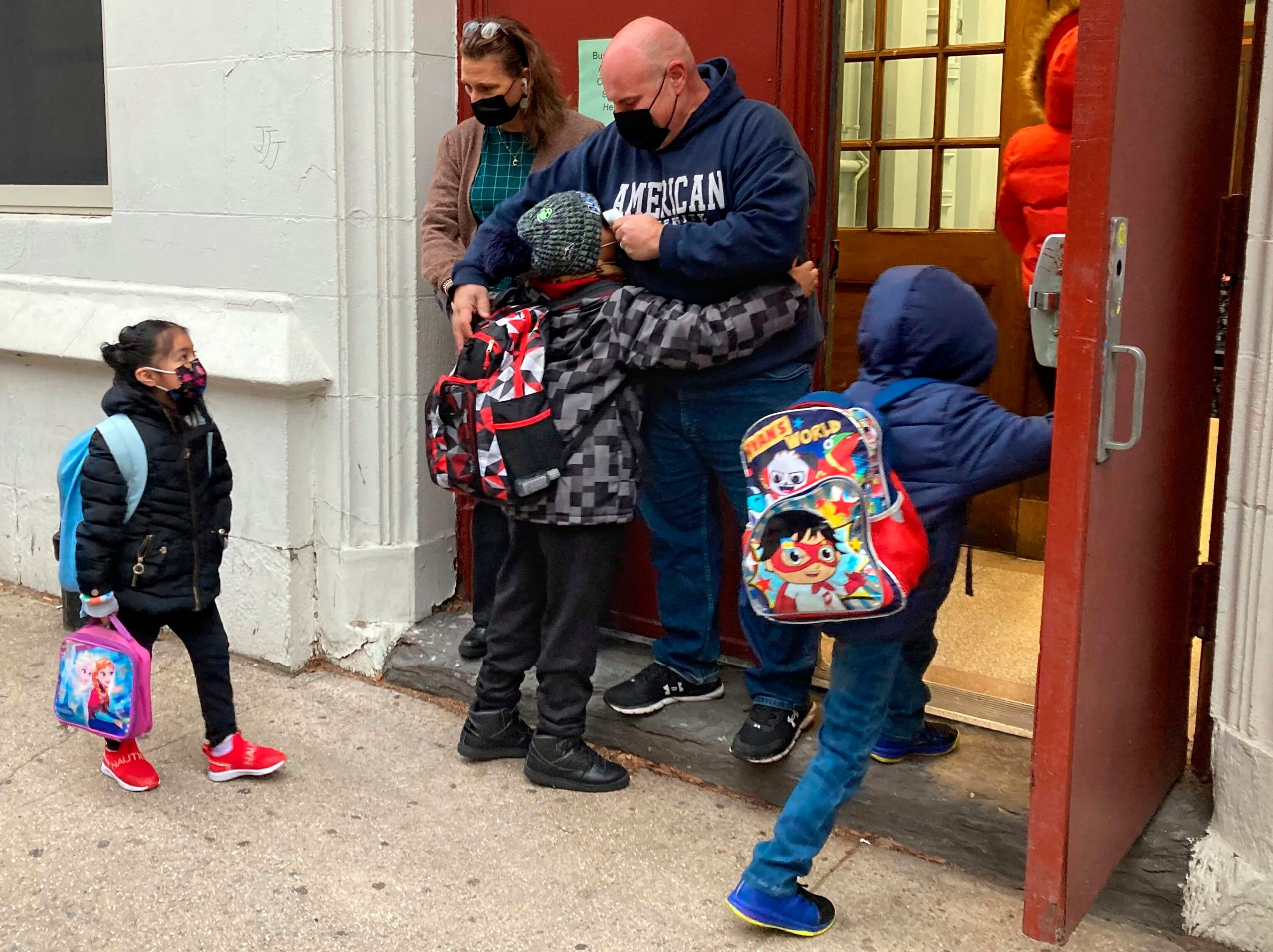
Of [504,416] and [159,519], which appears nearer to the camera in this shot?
[504,416]

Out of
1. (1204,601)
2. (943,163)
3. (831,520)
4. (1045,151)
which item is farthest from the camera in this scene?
(943,163)

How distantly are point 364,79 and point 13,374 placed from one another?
201cm

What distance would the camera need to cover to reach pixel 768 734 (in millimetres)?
3379

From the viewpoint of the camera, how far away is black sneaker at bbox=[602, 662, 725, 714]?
3672 mm

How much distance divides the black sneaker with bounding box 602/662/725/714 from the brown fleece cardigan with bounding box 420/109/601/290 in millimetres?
1282

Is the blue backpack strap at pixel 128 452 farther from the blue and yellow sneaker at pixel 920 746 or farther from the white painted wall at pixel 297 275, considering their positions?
the blue and yellow sneaker at pixel 920 746

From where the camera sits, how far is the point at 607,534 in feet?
11.0

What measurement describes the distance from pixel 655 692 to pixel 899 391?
141 centimetres

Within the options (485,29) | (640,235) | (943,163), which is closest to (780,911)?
(640,235)

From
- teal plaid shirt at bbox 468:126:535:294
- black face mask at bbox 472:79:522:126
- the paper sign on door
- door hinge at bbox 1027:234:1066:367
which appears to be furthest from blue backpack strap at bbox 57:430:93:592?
door hinge at bbox 1027:234:1066:367

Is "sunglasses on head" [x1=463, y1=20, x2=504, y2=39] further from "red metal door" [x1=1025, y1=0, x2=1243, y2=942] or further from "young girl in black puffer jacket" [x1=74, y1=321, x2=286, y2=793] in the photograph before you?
"red metal door" [x1=1025, y1=0, x2=1243, y2=942]

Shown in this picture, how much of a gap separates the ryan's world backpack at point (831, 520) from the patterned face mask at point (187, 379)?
5.02ft

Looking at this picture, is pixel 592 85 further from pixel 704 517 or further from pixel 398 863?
pixel 398 863

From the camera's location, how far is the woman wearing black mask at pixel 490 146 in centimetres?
369
